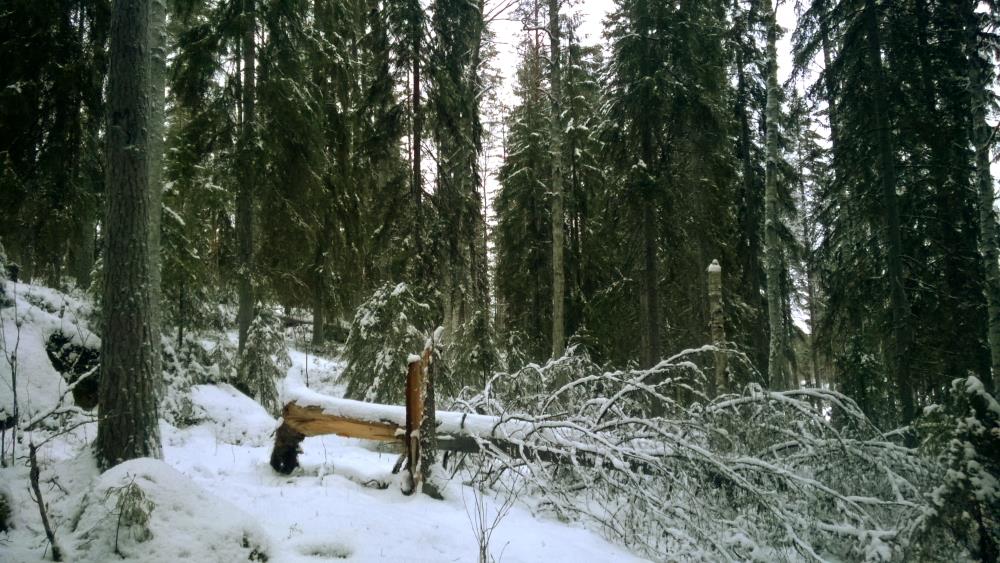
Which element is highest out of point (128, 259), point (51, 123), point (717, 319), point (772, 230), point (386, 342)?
point (51, 123)

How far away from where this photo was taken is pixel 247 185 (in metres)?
10.6

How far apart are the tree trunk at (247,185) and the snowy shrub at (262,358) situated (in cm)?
32

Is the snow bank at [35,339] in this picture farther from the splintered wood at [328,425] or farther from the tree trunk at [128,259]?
the splintered wood at [328,425]

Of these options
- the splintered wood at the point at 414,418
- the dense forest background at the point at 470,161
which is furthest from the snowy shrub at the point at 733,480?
the dense forest background at the point at 470,161

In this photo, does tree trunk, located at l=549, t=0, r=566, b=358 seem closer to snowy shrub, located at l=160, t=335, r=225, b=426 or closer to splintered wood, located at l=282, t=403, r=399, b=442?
splintered wood, located at l=282, t=403, r=399, b=442

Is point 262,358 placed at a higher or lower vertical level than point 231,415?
higher

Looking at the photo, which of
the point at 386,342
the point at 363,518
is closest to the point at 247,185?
the point at 386,342

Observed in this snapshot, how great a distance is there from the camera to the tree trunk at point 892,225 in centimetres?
992

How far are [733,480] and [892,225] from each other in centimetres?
847

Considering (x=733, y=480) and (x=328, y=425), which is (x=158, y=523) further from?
(x=733, y=480)

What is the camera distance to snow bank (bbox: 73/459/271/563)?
9.75ft

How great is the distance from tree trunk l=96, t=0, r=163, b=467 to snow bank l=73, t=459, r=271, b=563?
1060 mm

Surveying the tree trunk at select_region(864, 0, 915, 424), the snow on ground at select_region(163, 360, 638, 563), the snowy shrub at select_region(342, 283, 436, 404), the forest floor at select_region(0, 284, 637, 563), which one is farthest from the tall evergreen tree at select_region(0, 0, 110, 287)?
the tree trunk at select_region(864, 0, 915, 424)

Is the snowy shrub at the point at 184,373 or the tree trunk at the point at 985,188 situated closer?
the snowy shrub at the point at 184,373
